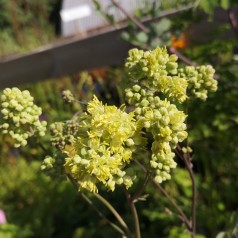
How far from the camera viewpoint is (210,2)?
1.88 metres

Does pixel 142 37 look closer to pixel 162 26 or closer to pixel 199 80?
pixel 162 26

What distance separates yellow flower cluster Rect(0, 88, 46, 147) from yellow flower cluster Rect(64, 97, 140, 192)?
22cm

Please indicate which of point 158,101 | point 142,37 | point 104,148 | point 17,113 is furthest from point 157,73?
point 142,37

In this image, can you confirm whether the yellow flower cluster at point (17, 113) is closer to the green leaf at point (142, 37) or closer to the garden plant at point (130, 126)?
the garden plant at point (130, 126)

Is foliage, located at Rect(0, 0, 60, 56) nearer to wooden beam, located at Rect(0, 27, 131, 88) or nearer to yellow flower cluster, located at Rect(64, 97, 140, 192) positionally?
wooden beam, located at Rect(0, 27, 131, 88)

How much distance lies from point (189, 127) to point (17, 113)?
1245 millimetres

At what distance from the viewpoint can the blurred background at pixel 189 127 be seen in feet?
7.55

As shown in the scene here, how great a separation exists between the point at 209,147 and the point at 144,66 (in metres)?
1.67

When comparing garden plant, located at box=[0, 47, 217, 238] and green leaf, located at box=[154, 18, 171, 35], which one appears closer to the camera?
garden plant, located at box=[0, 47, 217, 238]

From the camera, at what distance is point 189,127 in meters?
2.32

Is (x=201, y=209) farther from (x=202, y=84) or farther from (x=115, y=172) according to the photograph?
(x=115, y=172)

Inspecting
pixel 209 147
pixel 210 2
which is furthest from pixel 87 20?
pixel 210 2

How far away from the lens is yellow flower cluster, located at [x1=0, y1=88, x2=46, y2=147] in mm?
1208

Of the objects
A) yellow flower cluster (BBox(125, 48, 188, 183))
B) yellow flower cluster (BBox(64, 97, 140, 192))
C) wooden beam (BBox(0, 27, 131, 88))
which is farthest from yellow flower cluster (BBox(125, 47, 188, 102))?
wooden beam (BBox(0, 27, 131, 88))
